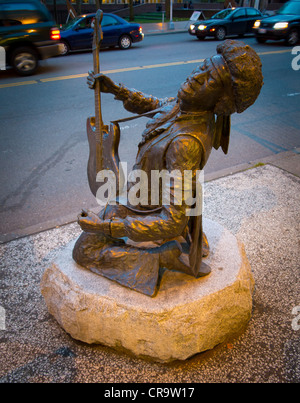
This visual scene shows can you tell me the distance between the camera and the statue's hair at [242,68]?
6.23 ft

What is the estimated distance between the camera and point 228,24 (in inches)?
539

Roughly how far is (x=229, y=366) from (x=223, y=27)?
13.6m

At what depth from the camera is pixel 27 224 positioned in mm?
4168

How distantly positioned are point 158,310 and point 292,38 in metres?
13.0

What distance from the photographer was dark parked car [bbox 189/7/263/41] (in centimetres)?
1359

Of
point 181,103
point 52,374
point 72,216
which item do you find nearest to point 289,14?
point 72,216

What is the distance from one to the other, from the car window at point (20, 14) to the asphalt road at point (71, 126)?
121cm

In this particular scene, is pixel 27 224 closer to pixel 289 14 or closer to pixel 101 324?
pixel 101 324

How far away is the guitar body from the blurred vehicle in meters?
7.45

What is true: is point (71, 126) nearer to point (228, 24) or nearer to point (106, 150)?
point (106, 150)
